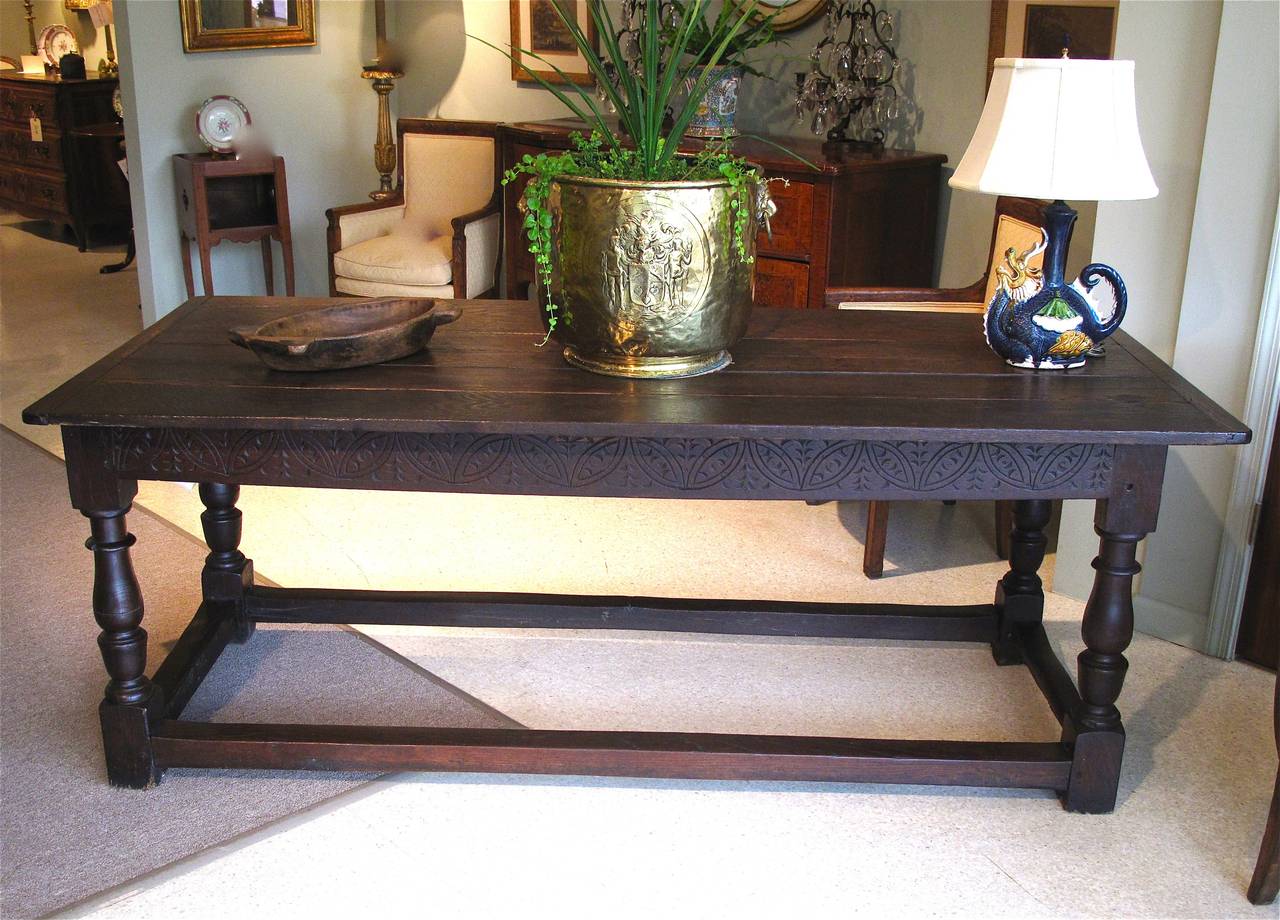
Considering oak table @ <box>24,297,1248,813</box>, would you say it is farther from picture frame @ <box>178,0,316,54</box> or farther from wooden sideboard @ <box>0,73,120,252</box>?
wooden sideboard @ <box>0,73,120,252</box>

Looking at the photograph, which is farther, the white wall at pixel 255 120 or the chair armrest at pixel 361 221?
the white wall at pixel 255 120

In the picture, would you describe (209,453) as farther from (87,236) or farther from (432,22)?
(87,236)

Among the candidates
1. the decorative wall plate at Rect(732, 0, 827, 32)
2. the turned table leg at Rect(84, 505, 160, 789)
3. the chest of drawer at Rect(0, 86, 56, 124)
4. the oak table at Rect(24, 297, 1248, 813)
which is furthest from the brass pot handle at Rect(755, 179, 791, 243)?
the chest of drawer at Rect(0, 86, 56, 124)

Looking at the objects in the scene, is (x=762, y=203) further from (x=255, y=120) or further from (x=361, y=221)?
(x=255, y=120)

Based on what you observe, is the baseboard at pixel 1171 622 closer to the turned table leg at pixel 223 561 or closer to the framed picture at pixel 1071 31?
the framed picture at pixel 1071 31

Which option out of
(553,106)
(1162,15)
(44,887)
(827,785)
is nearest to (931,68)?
(1162,15)

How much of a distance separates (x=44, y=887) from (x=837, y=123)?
11.1ft

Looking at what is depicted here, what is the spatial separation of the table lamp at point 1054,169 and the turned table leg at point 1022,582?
526 millimetres

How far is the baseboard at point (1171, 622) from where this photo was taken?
2996 millimetres

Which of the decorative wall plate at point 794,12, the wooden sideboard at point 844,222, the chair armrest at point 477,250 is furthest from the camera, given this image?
the chair armrest at point 477,250

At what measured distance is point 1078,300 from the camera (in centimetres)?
241

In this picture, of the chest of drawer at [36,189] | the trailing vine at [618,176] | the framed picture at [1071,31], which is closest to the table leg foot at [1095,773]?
the trailing vine at [618,176]

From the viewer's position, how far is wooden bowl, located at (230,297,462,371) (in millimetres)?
2328

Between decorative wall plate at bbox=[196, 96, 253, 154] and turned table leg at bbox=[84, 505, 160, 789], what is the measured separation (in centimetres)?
327
